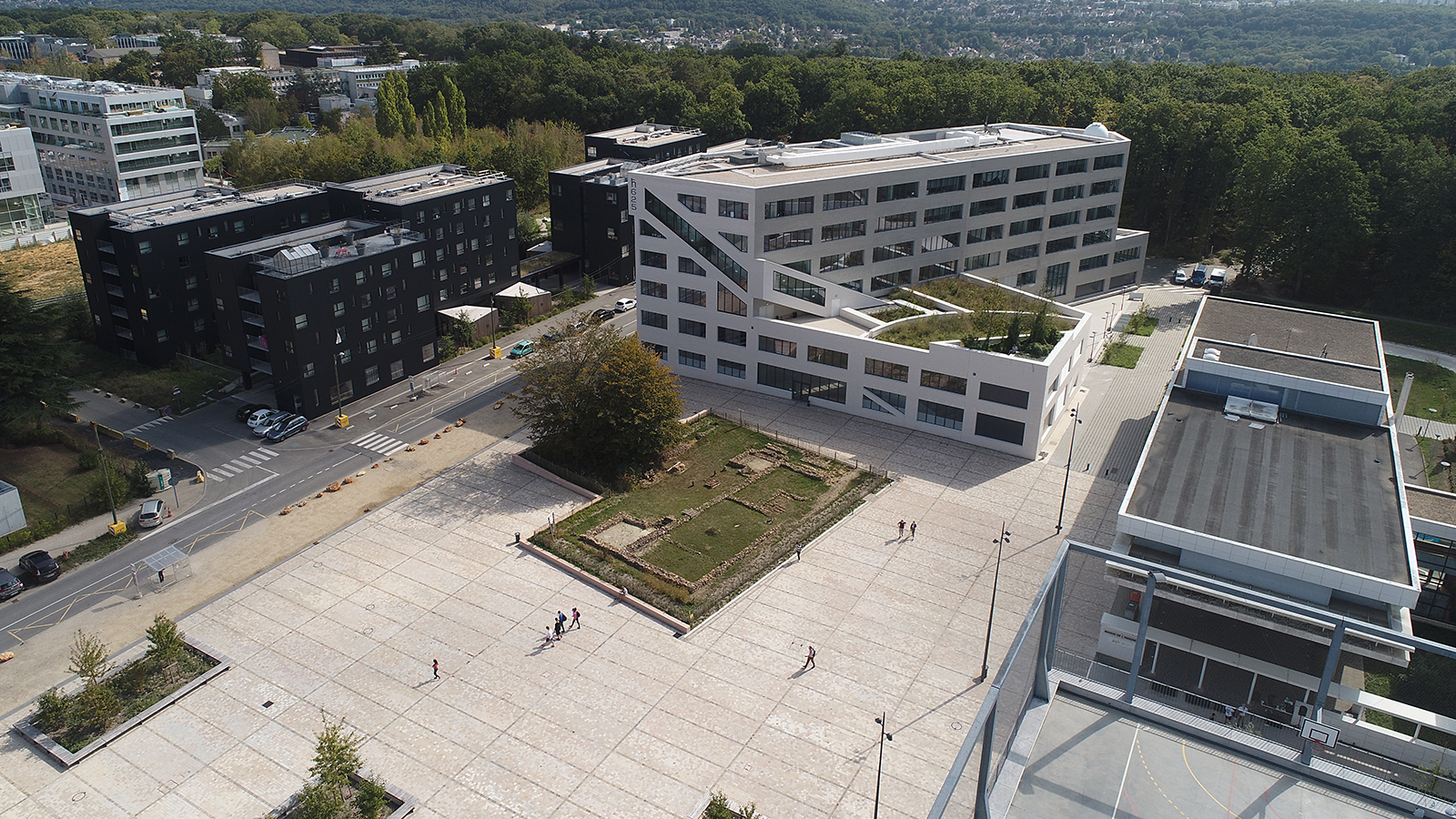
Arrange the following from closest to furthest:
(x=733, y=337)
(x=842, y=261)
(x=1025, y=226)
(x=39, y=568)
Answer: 1. (x=39, y=568)
2. (x=733, y=337)
3. (x=842, y=261)
4. (x=1025, y=226)

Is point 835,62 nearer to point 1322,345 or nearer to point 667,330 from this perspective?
→ point 667,330

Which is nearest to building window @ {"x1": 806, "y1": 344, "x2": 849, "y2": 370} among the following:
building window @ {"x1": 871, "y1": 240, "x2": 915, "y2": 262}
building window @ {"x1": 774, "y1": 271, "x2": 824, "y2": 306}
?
building window @ {"x1": 774, "y1": 271, "x2": 824, "y2": 306}

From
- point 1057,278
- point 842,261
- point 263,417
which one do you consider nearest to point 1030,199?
point 1057,278

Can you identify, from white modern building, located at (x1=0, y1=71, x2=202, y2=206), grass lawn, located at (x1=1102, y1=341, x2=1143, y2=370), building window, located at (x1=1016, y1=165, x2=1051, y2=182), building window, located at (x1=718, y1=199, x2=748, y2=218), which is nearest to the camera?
building window, located at (x1=718, y1=199, x2=748, y2=218)

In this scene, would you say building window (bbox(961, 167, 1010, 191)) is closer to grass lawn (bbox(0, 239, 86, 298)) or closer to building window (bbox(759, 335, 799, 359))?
building window (bbox(759, 335, 799, 359))

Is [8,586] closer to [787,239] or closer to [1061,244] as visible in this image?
[787,239]

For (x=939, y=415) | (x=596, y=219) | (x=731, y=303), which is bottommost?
(x=939, y=415)
